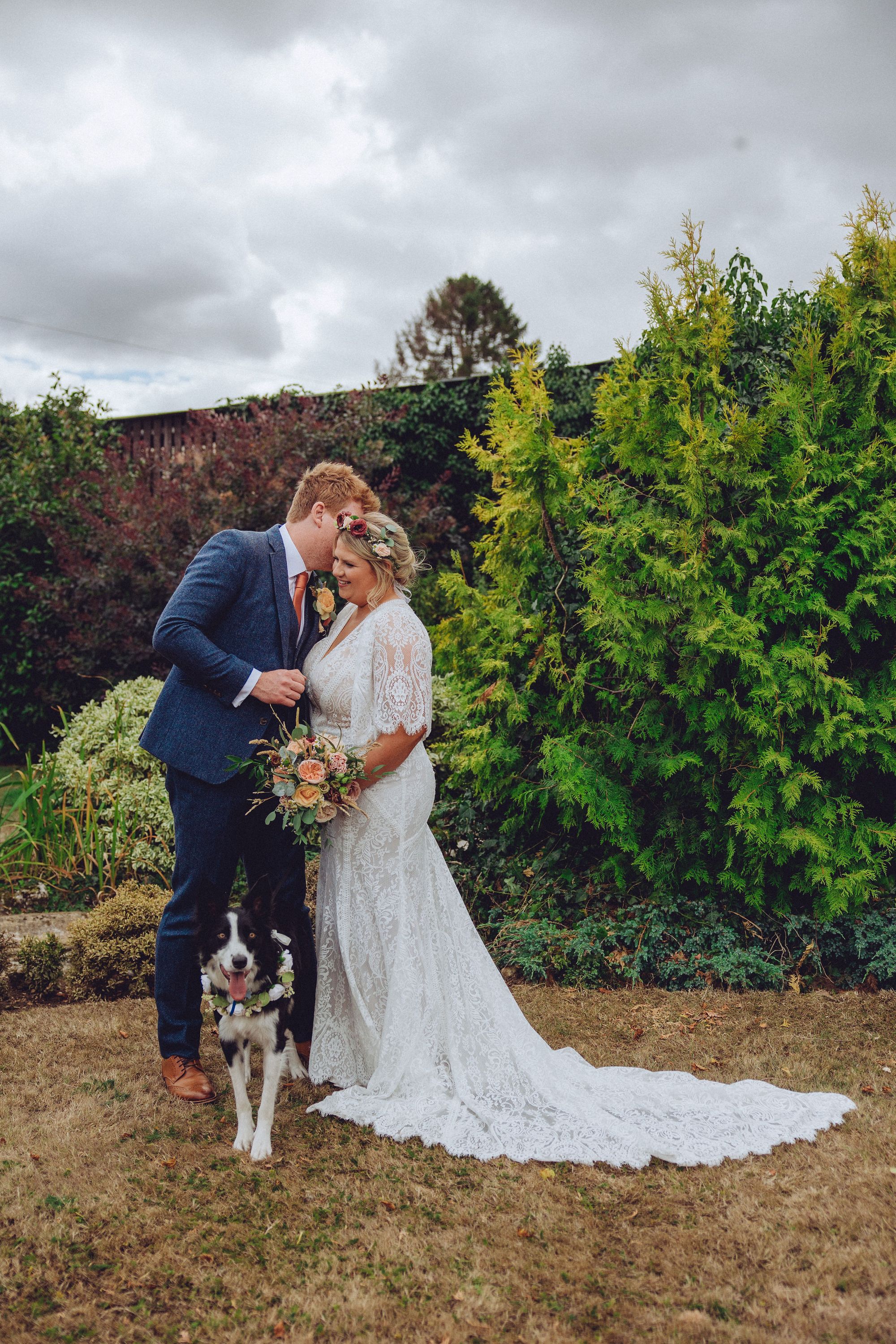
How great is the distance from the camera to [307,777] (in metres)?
3.01

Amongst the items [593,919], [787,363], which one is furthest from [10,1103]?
[787,363]

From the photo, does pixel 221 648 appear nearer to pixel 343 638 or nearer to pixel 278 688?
pixel 278 688

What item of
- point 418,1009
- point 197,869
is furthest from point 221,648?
point 418,1009

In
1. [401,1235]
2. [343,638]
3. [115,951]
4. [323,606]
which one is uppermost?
[323,606]

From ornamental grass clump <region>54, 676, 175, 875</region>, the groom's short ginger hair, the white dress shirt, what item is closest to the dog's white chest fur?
the white dress shirt

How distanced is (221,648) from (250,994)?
1308 millimetres

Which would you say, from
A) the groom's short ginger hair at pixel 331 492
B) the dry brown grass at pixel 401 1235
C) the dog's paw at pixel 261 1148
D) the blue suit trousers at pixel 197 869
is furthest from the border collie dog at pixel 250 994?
the groom's short ginger hair at pixel 331 492

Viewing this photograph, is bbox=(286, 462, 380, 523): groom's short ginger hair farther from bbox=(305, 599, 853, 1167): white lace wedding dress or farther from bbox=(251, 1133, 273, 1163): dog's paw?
bbox=(251, 1133, 273, 1163): dog's paw

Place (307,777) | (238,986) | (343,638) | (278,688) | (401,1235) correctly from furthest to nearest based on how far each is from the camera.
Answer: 1. (343,638)
2. (278,688)
3. (307,777)
4. (238,986)
5. (401,1235)

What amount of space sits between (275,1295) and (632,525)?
3828mm

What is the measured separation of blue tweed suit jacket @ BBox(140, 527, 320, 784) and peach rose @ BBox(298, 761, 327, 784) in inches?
12.7

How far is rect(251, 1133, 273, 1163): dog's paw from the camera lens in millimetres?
2836

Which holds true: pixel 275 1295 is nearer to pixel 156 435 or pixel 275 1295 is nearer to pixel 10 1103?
pixel 10 1103

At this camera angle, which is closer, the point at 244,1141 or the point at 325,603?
the point at 244,1141
